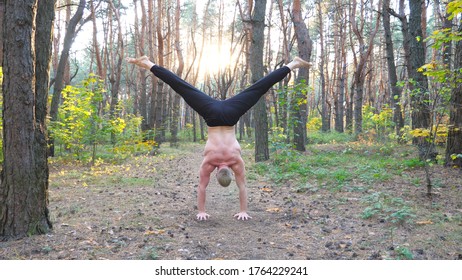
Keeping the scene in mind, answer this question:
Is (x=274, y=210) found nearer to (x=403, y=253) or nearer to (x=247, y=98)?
(x=247, y=98)

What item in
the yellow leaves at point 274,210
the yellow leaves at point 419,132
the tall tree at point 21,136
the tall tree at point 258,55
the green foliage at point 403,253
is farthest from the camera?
the tall tree at point 258,55

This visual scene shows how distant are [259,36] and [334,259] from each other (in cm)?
909

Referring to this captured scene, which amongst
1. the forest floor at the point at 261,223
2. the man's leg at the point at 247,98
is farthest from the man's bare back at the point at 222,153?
the forest floor at the point at 261,223

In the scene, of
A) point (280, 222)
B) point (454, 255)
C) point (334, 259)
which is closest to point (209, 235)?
point (280, 222)

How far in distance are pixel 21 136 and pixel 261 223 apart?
357cm

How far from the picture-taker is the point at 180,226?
16.0 ft

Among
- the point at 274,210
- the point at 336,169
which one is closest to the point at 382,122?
the point at 336,169

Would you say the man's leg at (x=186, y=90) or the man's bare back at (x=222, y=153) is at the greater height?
the man's leg at (x=186, y=90)

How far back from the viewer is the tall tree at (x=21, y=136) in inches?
146

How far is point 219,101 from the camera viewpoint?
5.08 metres

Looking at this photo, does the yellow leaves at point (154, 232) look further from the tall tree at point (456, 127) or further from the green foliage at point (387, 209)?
the tall tree at point (456, 127)

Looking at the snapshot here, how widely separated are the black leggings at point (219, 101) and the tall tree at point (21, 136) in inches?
73.7

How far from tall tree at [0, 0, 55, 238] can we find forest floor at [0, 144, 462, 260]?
31 cm

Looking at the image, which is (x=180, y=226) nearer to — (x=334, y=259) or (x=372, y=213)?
(x=334, y=259)
